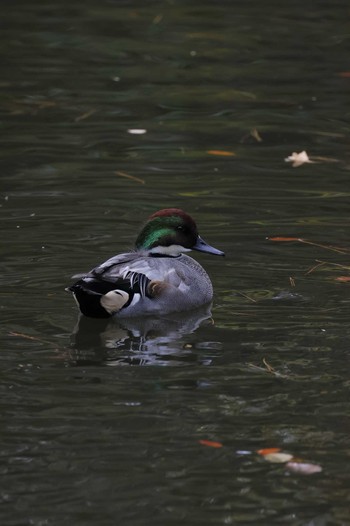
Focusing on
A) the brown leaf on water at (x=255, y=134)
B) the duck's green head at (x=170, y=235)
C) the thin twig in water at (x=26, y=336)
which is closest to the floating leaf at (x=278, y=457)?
the thin twig in water at (x=26, y=336)

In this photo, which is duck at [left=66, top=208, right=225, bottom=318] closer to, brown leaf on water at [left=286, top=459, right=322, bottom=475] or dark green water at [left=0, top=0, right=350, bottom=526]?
dark green water at [left=0, top=0, right=350, bottom=526]

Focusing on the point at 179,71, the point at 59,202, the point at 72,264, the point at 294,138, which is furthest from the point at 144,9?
the point at 72,264

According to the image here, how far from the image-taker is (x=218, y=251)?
9.56 m

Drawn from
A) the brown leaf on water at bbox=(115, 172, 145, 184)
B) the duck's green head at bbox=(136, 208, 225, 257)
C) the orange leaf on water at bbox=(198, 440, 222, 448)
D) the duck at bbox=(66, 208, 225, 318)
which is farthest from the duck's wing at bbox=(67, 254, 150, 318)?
the brown leaf on water at bbox=(115, 172, 145, 184)

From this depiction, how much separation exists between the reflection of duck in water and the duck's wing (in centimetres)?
13

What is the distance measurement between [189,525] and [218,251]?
3.91m

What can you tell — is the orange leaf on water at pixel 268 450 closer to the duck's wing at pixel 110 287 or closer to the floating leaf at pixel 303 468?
the floating leaf at pixel 303 468

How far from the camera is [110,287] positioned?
8797mm

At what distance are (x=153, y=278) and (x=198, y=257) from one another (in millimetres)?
1644

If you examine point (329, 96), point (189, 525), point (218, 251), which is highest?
point (189, 525)

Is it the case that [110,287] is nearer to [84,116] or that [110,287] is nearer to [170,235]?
[170,235]

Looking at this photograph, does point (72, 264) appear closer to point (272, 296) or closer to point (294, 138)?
point (272, 296)

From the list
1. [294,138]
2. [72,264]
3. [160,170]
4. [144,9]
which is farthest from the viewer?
[144,9]

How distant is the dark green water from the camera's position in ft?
20.6
